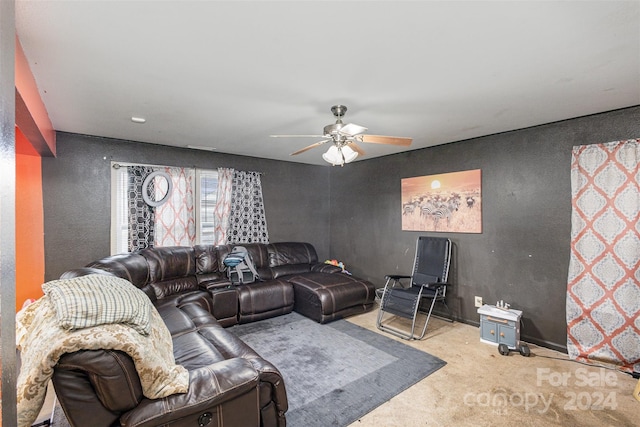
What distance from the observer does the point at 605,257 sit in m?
2.75

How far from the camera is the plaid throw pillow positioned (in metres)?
1.29

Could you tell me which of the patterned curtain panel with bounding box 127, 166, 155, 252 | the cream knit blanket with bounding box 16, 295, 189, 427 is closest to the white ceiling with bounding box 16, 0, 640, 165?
the patterned curtain panel with bounding box 127, 166, 155, 252

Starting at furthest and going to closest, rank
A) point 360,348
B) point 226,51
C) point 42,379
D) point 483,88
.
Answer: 1. point 360,348
2. point 483,88
3. point 226,51
4. point 42,379

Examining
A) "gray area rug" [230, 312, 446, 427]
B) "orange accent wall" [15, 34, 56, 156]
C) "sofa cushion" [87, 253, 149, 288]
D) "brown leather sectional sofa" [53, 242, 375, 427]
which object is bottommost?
"gray area rug" [230, 312, 446, 427]

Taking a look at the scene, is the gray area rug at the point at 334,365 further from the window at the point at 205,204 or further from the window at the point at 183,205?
the window at the point at 183,205

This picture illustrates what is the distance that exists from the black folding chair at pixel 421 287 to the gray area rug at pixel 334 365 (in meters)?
0.34

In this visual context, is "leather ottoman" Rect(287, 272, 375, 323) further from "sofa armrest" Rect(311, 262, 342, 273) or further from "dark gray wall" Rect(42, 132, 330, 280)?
"dark gray wall" Rect(42, 132, 330, 280)

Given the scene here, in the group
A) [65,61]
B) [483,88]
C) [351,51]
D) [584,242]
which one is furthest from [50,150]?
[584,242]

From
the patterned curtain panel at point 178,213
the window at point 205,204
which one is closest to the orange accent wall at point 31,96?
the patterned curtain panel at point 178,213

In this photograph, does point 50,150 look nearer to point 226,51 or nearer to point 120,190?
point 120,190

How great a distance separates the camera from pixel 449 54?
177 cm

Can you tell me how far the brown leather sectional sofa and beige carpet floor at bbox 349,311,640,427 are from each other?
0.90 m

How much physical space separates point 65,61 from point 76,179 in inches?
86.1

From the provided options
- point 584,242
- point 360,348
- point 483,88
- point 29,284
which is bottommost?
point 360,348
